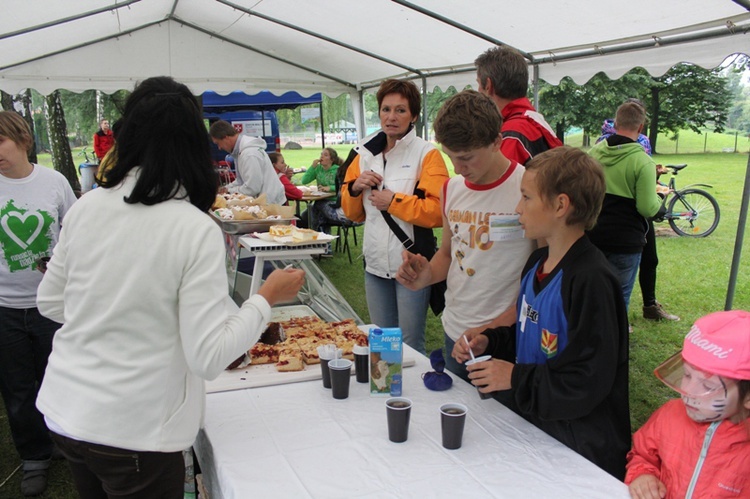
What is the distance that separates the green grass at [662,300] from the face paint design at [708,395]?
2.11 meters

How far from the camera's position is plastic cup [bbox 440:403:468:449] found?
1.39 m

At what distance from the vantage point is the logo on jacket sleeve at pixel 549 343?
4.79ft

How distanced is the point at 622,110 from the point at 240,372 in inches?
131

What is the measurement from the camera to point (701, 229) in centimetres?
899

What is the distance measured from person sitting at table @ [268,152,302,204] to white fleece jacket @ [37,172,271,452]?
5782 mm

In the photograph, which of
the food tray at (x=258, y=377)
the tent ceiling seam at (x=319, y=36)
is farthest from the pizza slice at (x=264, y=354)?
the tent ceiling seam at (x=319, y=36)

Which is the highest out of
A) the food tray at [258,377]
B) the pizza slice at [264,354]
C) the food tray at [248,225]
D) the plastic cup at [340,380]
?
the food tray at [248,225]

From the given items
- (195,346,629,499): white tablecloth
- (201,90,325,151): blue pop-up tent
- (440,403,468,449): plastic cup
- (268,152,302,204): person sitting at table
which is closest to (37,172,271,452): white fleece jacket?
(195,346,629,499): white tablecloth

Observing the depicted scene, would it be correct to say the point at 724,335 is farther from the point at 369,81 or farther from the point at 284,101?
the point at 284,101

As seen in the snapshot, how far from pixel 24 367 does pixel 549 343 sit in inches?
93.3

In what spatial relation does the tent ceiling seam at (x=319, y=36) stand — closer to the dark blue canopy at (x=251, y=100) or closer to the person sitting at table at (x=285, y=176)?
the person sitting at table at (x=285, y=176)

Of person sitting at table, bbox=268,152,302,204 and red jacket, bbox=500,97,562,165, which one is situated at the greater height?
red jacket, bbox=500,97,562,165

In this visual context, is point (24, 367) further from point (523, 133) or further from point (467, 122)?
point (523, 133)

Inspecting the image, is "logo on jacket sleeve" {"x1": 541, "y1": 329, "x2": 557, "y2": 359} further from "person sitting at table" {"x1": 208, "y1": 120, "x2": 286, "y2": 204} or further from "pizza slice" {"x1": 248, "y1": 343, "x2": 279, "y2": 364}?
A: "person sitting at table" {"x1": 208, "y1": 120, "x2": 286, "y2": 204}
